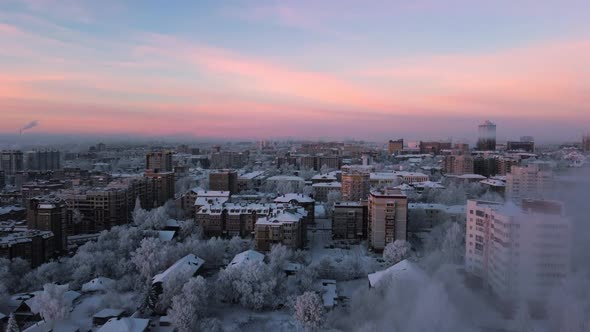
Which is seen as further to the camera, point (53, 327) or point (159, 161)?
point (159, 161)

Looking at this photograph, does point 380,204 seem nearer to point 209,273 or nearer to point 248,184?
point 209,273

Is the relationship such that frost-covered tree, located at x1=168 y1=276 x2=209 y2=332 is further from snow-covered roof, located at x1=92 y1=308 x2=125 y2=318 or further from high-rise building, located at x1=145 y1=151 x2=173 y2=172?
high-rise building, located at x1=145 y1=151 x2=173 y2=172

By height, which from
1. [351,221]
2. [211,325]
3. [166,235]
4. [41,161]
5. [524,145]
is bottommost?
[211,325]

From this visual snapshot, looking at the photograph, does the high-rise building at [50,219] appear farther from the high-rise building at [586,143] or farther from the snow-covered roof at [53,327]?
the high-rise building at [586,143]

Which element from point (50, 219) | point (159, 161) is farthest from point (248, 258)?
point (159, 161)

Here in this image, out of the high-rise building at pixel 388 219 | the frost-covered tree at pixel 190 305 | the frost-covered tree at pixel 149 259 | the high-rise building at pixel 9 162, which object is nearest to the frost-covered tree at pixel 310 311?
the frost-covered tree at pixel 190 305

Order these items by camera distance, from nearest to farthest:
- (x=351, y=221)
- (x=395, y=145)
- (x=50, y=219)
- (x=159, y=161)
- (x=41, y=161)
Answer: (x=50, y=219) < (x=351, y=221) < (x=159, y=161) < (x=41, y=161) < (x=395, y=145)

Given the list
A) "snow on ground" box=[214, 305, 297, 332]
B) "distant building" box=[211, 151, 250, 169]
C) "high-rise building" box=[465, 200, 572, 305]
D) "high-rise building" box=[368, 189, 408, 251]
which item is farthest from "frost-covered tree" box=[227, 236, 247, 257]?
"distant building" box=[211, 151, 250, 169]

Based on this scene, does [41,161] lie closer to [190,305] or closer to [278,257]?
[278,257]
